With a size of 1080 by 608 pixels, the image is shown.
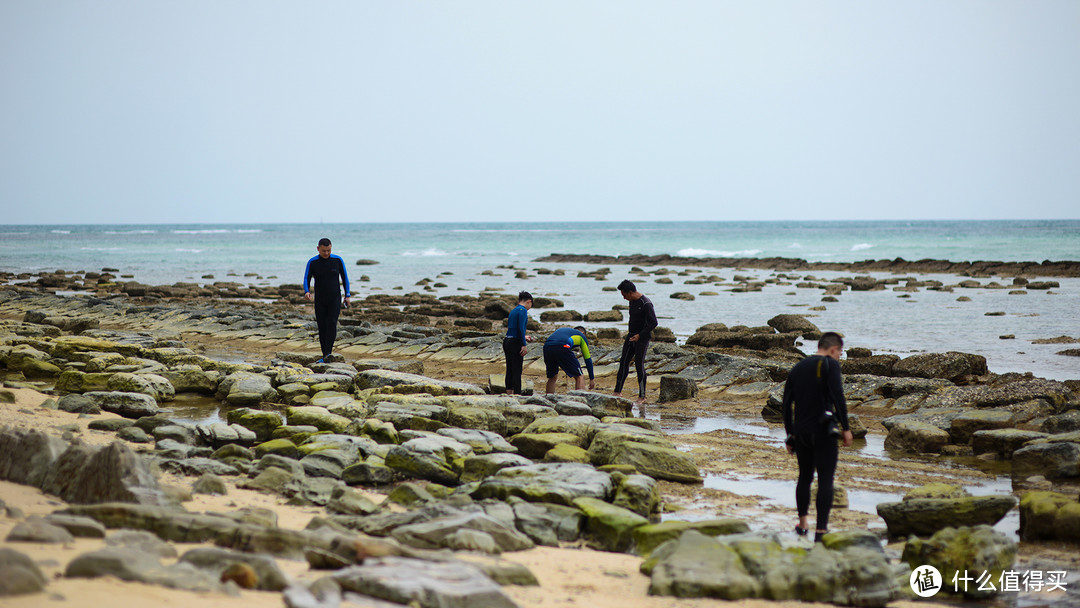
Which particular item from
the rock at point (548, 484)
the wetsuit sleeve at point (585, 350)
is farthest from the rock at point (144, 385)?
the wetsuit sleeve at point (585, 350)

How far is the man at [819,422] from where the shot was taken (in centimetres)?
691

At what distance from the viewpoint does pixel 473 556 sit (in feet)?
18.7

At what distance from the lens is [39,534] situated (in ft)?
15.2

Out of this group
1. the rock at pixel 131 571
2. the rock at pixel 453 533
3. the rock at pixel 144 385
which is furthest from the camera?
the rock at pixel 144 385

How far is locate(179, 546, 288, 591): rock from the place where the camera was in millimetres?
4453

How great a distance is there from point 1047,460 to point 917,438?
156 cm

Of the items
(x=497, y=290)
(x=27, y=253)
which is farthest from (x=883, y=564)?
(x=27, y=253)

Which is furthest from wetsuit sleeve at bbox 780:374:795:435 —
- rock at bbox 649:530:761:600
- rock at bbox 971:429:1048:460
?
rock at bbox 971:429:1048:460

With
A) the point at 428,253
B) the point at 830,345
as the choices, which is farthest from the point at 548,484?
the point at 428,253

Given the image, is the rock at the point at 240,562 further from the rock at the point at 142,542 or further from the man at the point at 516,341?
the man at the point at 516,341

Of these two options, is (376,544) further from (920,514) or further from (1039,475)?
(1039,475)

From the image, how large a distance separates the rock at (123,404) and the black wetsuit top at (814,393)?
781cm

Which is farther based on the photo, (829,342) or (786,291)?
(786,291)

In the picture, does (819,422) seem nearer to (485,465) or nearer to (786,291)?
(485,465)
